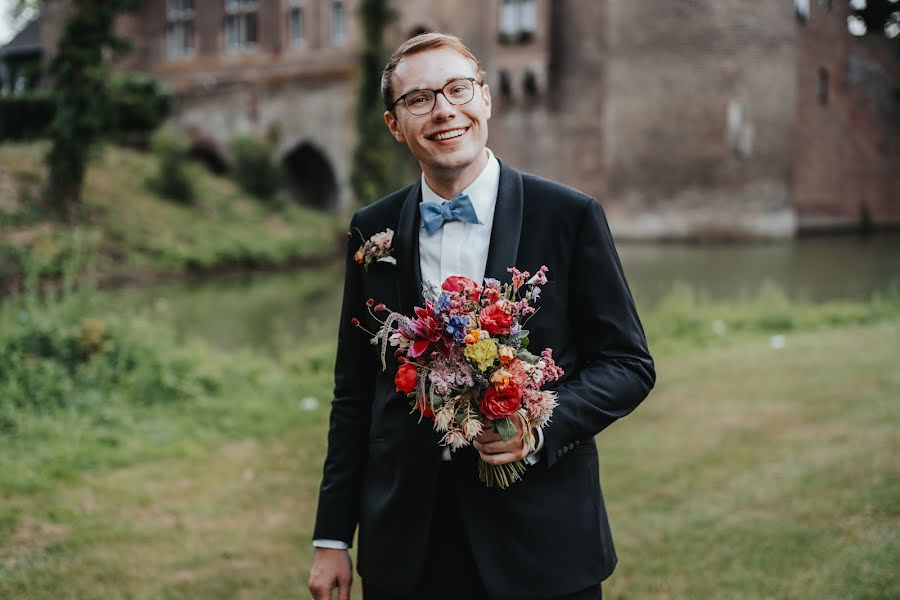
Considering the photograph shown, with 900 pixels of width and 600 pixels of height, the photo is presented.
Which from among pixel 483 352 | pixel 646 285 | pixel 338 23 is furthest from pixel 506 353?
pixel 338 23

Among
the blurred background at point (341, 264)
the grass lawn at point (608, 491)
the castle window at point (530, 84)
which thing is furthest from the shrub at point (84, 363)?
the castle window at point (530, 84)

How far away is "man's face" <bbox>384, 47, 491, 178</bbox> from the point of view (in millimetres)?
2029

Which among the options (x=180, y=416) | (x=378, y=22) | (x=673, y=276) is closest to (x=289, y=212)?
(x=378, y=22)

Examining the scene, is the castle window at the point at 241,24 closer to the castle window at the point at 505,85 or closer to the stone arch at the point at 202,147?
the stone arch at the point at 202,147

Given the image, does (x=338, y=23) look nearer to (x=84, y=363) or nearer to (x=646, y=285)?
(x=646, y=285)

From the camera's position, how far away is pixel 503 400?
1.75 meters

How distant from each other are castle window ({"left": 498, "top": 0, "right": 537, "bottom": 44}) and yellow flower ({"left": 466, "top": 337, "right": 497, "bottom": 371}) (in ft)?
70.5

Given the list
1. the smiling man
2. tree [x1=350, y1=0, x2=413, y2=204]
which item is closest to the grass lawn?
the smiling man

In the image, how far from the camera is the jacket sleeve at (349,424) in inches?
88.0

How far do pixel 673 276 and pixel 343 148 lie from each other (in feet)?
37.5

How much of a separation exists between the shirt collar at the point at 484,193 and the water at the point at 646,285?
8963 mm

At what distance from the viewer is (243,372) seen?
7977 mm

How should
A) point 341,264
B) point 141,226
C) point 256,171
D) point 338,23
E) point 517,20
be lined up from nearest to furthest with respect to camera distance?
point 141,226, point 341,264, point 517,20, point 256,171, point 338,23

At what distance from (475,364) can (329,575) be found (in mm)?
778
